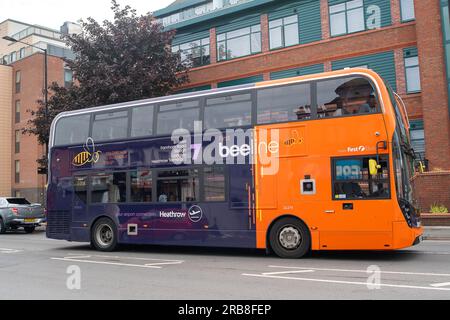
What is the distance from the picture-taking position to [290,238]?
1071 centimetres

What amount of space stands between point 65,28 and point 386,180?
4896 centimetres

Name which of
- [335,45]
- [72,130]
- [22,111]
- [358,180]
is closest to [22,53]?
[22,111]

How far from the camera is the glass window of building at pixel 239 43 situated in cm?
2638

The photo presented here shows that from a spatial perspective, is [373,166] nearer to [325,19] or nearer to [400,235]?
[400,235]

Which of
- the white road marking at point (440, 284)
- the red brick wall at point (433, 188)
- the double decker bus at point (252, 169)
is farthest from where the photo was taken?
the red brick wall at point (433, 188)

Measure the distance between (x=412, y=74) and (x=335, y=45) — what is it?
4.12 meters

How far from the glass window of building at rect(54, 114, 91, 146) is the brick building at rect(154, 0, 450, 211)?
13.2 meters

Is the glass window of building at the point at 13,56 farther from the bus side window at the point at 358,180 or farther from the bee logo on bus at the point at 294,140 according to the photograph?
the bus side window at the point at 358,180

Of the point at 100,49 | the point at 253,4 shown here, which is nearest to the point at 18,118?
the point at 100,49

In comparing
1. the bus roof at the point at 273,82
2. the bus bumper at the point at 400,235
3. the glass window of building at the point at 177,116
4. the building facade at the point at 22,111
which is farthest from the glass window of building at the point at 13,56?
the bus bumper at the point at 400,235

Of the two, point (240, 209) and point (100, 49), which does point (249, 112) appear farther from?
point (100, 49)

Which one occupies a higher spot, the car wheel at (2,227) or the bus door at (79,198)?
the bus door at (79,198)

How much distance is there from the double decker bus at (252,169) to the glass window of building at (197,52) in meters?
15.3

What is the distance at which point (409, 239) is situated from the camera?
9.62m
